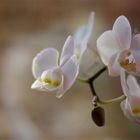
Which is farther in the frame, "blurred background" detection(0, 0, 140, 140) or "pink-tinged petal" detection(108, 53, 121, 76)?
"blurred background" detection(0, 0, 140, 140)

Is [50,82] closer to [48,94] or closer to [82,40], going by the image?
[82,40]

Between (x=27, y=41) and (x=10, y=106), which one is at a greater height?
(x=27, y=41)

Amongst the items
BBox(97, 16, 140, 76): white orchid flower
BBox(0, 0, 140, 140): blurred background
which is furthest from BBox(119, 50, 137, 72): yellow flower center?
BBox(0, 0, 140, 140): blurred background

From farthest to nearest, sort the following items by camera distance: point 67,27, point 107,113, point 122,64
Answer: point 67,27
point 107,113
point 122,64

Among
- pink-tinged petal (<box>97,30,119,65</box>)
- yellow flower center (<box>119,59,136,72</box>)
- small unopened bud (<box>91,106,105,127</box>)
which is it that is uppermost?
pink-tinged petal (<box>97,30,119,65</box>)

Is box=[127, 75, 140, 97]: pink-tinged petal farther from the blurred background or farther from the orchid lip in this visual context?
the blurred background

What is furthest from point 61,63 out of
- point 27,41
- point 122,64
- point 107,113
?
point 27,41

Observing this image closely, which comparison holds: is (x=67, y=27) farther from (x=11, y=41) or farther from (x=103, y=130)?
(x=103, y=130)

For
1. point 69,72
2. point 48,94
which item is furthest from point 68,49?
point 48,94
